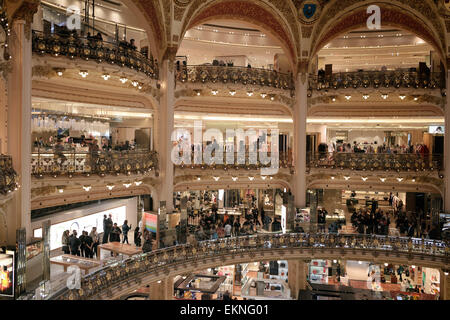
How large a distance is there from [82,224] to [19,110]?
25.2 ft

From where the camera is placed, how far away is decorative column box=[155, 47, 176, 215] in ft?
52.1

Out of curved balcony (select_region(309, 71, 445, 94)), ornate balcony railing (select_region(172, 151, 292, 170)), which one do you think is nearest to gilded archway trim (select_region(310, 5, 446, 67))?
curved balcony (select_region(309, 71, 445, 94))

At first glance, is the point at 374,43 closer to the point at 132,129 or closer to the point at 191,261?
the point at 132,129

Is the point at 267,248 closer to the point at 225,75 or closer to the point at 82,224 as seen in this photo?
the point at 225,75

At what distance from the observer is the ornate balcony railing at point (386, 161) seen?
1795 centimetres

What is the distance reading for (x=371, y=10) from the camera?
736 inches

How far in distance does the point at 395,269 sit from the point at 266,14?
15486mm

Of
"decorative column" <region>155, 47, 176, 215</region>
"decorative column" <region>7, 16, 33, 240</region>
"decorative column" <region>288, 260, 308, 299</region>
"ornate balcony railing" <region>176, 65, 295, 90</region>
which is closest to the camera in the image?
"decorative column" <region>7, 16, 33, 240</region>

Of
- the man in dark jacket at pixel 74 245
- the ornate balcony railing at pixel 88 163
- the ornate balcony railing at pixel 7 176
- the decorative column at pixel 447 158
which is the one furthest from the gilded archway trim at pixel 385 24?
the ornate balcony railing at pixel 7 176

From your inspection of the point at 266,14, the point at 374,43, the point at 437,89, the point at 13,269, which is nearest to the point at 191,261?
the point at 13,269

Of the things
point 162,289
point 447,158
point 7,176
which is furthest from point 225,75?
point 447,158

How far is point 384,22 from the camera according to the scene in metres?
19.1

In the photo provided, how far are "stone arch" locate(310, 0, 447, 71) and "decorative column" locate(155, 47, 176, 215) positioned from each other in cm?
762

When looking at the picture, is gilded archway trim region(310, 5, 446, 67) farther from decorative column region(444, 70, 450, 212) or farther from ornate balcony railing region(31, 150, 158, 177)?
ornate balcony railing region(31, 150, 158, 177)
